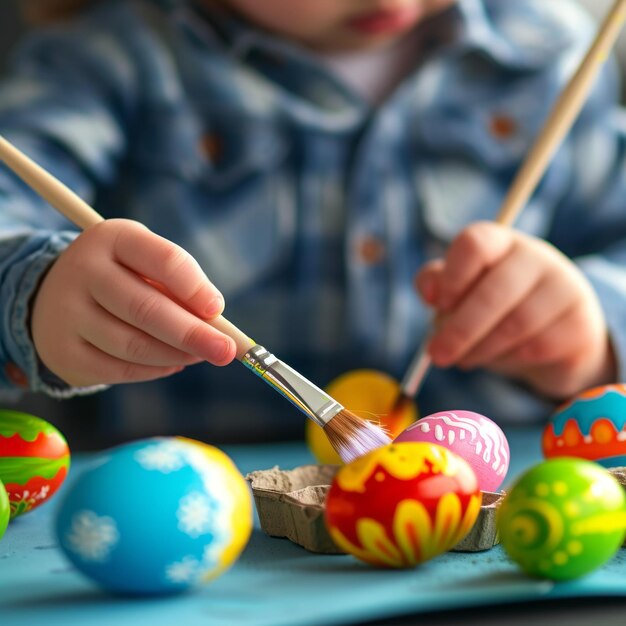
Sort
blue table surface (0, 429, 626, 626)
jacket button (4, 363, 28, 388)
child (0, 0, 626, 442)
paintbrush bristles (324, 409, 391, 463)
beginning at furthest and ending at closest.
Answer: child (0, 0, 626, 442), jacket button (4, 363, 28, 388), paintbrush bristles (324, 409, 391, 463), blue table surface (0, 429, 626, 626)

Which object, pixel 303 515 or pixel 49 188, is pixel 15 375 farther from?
pixel 303 515

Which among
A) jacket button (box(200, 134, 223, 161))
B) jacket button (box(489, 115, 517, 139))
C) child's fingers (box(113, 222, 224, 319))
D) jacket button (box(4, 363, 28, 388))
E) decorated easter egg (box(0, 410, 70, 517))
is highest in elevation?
jacket button (box(489, 115, 517, 139))

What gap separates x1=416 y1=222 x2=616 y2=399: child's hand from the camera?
741 mm

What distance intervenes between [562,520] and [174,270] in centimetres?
24

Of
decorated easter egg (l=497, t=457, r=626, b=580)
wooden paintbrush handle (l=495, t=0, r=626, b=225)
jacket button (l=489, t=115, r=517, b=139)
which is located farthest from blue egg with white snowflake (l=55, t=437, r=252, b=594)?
jacket button (l=489, t=115, r=517, b=139)

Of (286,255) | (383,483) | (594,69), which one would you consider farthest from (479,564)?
(286,255)

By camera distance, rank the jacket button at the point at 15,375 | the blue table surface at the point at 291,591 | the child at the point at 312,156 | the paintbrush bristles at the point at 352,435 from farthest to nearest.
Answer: the child at the point at 312,156
the jacket button at the point at 15,375
the paintbrush bristles at the point at 352,435
the blue table surface at the point at 291,591

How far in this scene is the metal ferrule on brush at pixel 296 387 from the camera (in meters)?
0.49

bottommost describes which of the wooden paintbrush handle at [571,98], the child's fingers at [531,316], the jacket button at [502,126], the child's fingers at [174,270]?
the child's fingers at [531,316]

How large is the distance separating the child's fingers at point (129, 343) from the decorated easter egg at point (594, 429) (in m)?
0.23

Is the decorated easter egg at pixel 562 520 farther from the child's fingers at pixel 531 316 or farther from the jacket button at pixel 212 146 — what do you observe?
the jacket button at pixel 212 146

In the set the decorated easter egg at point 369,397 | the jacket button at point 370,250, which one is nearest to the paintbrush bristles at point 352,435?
the decorated easter egg at point 369,397

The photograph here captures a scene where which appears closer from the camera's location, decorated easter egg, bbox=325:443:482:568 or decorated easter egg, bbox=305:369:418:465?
decorated easter egg, bbox=325:443:482:568

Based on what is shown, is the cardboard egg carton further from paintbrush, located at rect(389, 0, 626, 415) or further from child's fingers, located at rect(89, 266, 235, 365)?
paintbrush, located at rect(389, 0, 626, 415)
